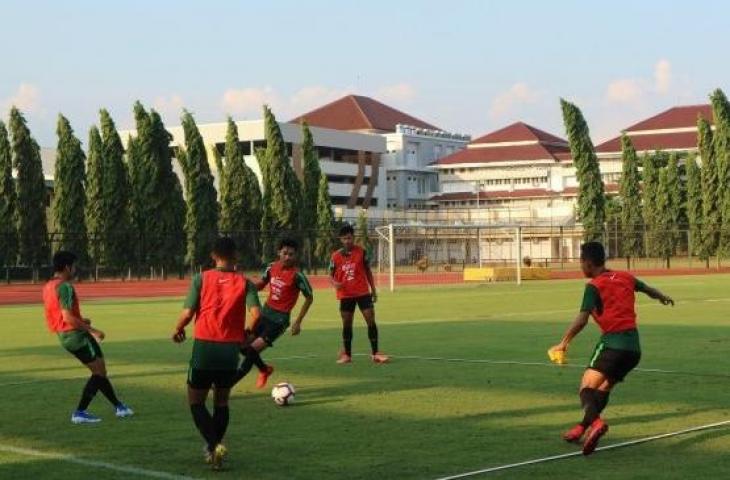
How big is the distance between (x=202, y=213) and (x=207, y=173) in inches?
106

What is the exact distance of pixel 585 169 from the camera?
268ft

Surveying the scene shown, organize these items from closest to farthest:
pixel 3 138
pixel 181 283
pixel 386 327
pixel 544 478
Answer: pixel 544 478
pixel 386 327
pixel 181 283
pixel 3 138

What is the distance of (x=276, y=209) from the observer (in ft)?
245

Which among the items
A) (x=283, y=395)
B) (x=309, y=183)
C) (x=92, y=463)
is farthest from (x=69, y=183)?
(x=92, y=463)

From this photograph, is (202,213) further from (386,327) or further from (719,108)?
(386,327)

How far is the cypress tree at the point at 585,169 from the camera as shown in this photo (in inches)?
3187

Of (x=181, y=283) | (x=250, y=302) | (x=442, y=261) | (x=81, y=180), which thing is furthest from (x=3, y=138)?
(x=250, y=302)

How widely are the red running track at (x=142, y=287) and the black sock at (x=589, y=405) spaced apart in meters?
35.6

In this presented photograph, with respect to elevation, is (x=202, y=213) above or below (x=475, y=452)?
above

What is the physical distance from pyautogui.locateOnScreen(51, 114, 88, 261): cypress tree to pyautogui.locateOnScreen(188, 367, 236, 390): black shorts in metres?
59.6

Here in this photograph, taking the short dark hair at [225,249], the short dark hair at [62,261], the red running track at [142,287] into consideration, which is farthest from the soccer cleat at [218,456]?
the red running track at [142,287]

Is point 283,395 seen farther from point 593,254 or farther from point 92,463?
point 593,254

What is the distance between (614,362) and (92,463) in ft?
14.4

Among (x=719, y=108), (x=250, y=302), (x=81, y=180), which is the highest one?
(x=719, y=108)
